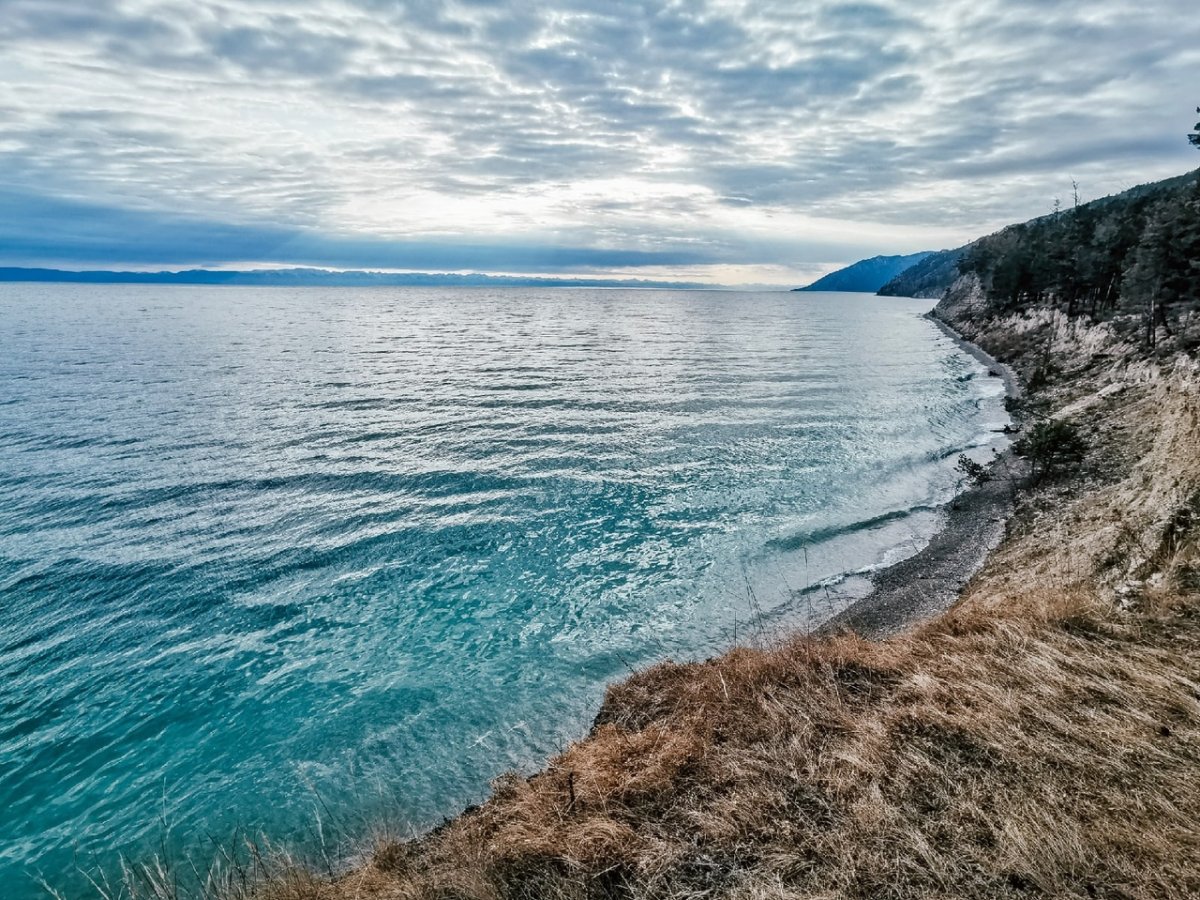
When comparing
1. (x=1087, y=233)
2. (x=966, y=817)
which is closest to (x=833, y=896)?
(x=966, y=817)

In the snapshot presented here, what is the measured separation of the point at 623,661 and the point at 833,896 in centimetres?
892

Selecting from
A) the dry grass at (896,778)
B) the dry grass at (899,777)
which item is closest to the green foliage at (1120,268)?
the dry grass at (896,778)

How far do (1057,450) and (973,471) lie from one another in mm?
3343

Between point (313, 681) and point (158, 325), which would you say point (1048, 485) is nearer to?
point (313, 681)

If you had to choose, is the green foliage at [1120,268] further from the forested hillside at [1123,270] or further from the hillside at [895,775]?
the hillside at [895,775]

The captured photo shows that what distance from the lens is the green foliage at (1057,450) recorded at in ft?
84.2

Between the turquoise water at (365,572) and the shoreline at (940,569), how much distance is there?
A: 36.6 inches

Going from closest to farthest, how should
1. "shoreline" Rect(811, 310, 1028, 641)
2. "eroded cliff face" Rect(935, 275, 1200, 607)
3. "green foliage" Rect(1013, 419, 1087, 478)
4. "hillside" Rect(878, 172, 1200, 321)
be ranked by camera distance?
1. "eroded cliff face" Rect(935, 275, 1200, 607)
2. "shoreline" Rect(811, 310, 1028, 641)
3. "green foliage" Rect(1013, 419, 1087, 478)
4. "hillside" Rect(878, 172, 1200, 321)

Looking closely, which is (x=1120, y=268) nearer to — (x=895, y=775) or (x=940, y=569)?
(x=940, y=569)

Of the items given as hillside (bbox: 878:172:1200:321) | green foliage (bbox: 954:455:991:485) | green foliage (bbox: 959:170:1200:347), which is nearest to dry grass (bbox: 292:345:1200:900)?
green foliage (bbox: 954:455:991:485)

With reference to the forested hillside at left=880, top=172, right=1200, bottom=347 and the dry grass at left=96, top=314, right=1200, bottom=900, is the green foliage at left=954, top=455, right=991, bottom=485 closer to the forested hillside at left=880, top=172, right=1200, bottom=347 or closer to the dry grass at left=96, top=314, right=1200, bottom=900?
the dry grass at left=96, top=314, right=1200, bottom=900

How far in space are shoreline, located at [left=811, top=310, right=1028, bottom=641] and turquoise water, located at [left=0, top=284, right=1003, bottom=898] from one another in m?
0.93

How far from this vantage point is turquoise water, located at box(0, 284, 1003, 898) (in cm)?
1168

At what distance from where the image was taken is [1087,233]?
254 ft
